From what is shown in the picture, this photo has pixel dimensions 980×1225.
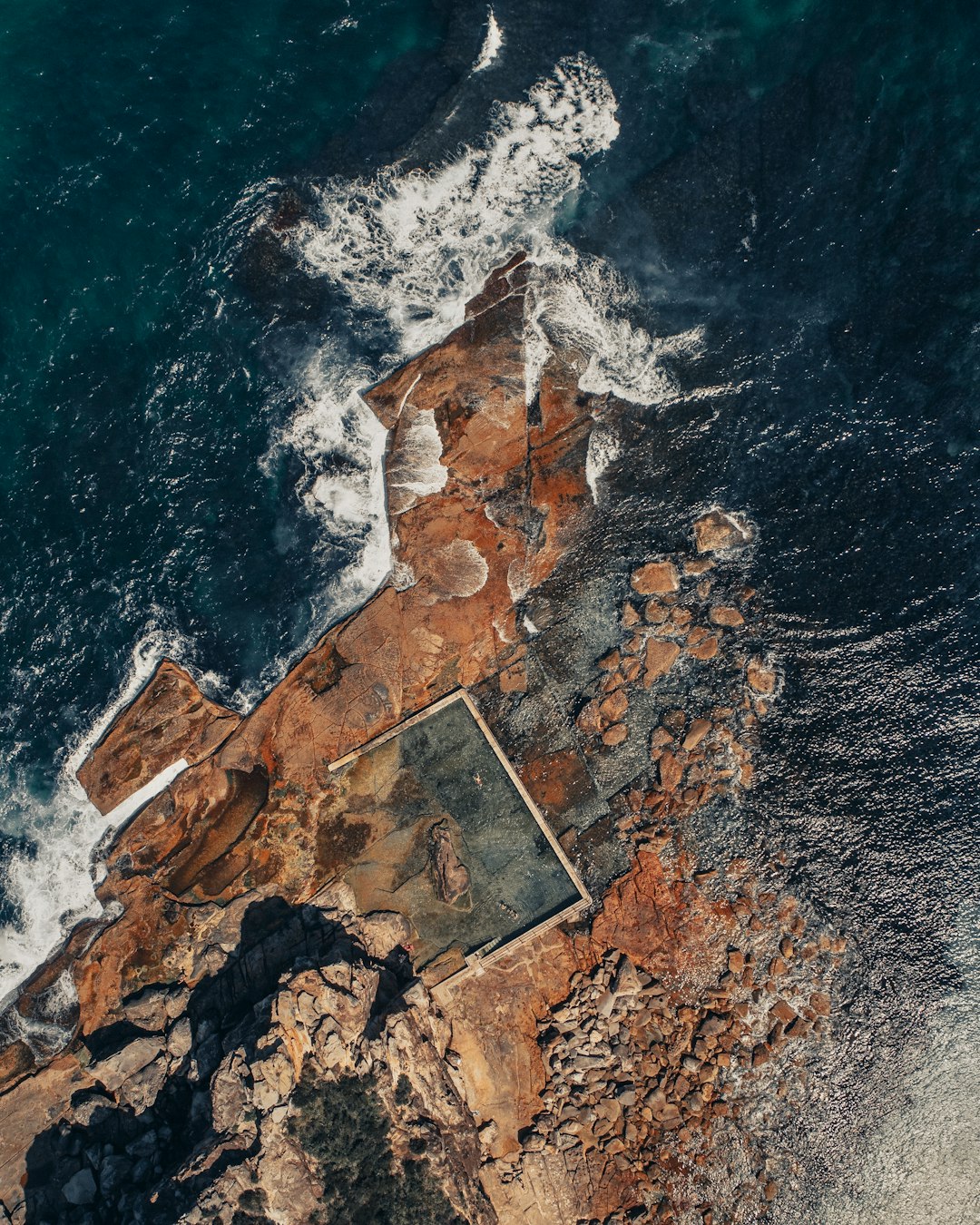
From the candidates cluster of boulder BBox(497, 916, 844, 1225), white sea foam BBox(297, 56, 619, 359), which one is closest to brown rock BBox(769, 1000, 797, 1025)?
cluster of boulder BBox(497, 916, 844, 1225)

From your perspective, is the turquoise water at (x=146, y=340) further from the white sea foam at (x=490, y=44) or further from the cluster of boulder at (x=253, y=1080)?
the cluster of boulder at (x=253, y=1080)

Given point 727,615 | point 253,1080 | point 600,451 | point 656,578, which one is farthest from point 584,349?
point 253,1080

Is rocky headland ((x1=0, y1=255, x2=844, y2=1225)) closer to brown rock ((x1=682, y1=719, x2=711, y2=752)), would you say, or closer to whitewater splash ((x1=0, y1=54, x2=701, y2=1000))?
brown rock ((x1=682, y1=719, x2=711, y2=752))

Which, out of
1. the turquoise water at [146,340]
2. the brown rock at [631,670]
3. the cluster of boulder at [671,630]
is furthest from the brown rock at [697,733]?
the turquoise water at [146,340]

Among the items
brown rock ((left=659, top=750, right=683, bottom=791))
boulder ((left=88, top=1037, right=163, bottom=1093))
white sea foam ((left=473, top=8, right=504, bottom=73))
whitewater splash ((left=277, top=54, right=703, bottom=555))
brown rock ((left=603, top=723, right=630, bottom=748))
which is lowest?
brown rock ((left=659, top=750, right=683, bottom=791))

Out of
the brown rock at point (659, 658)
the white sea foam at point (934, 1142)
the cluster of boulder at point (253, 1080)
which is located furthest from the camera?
the brown rock at point (659, 658)

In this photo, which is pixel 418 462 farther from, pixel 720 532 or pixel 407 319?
pixel 720 532
